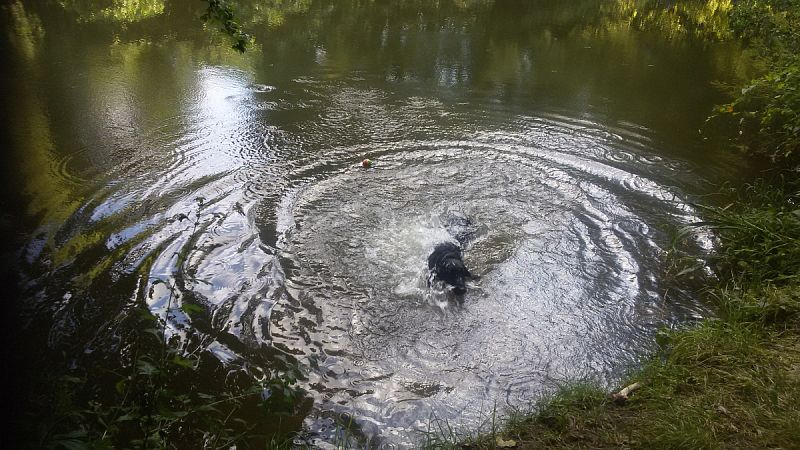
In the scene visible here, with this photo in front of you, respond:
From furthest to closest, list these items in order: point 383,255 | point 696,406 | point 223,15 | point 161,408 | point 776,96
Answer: point 776,96
point 383,255
point 223,15
point 696,406
point 161,408

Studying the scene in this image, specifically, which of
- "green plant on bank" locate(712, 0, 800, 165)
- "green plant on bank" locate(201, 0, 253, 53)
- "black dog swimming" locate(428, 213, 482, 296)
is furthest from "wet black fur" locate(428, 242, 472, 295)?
"green plant on bank" locate(712, 0, 800, 165)

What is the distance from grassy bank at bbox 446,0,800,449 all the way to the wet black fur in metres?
1.33

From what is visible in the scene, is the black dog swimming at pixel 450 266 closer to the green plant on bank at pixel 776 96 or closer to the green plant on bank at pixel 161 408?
the green plant on bank at pixel 161 408

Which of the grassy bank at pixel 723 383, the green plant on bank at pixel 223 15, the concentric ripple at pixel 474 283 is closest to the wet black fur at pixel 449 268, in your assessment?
the concentric ripple at pixel 474 283

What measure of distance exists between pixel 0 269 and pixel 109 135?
688 cm

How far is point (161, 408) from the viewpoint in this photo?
215 cm

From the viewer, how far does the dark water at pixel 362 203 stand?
12.7 ft

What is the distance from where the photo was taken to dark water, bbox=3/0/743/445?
3.88m

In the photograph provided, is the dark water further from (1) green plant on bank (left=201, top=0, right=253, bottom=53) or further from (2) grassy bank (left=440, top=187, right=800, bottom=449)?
(1) green plant on bank (left=201, top=0, right=253, bottom=53)

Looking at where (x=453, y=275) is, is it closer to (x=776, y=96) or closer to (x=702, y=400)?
(x=702, y=400)

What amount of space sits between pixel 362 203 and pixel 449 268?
1.73 meters

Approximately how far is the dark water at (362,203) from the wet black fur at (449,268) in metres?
0.18

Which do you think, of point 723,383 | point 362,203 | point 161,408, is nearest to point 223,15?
point 161,408

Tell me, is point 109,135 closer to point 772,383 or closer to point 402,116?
point 402,116
